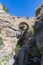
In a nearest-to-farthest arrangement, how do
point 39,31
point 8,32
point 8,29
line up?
point 39,31
point 8,32
point 8,29

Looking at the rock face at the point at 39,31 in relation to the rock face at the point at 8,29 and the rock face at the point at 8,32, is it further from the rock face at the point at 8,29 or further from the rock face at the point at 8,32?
the rock face at the point at 8,29

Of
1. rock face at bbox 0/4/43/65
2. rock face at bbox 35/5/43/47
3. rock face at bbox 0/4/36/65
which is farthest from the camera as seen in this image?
rock face at bbox 0/4/43/65

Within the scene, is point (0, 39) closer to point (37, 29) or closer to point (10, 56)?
point (10, 56)

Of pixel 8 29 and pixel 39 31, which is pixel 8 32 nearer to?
pixel 8 29

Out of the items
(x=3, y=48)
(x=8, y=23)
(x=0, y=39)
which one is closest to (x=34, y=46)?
(x=3, y=48)

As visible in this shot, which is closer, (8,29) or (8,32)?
(8,32)

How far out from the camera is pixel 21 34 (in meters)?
44.4

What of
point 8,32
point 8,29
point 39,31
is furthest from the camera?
point 8,29

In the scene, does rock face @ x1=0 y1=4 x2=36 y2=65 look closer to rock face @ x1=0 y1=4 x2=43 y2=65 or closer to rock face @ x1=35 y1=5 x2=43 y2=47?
rock face @ x1=0 y1=4 x2=43 y2=65

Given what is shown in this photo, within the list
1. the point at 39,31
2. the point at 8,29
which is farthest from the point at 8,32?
the point at 39,31

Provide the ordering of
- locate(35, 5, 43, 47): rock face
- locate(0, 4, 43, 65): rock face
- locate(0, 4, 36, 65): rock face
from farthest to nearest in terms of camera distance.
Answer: locate(0, 4, 43, 65): rock face < locate(0, 4, 36, 65): rock face < locate(35, 5, 43, 47): rock face

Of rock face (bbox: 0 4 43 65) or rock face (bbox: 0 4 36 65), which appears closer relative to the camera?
rock face (bbox: 0 4 36 65)

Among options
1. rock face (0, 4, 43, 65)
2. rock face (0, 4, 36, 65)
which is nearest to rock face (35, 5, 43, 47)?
rock face (0, 4, 36, 65)

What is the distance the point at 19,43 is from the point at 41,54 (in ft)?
51.8
